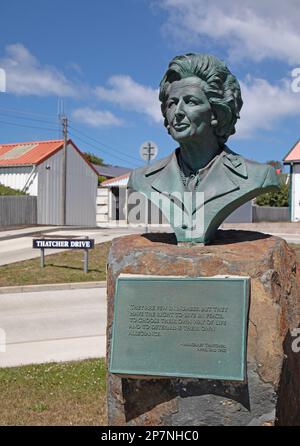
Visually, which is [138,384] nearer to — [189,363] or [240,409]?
[189,363]

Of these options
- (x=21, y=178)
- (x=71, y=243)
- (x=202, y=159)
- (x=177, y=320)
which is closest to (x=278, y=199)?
Result: (x=21, y=178)

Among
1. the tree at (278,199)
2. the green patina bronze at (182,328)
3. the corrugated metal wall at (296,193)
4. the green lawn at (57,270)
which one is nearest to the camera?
the green patina bronze at (182,328)

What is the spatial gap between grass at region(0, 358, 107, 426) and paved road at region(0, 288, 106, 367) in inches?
17.0

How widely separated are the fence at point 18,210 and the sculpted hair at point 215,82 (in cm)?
2116

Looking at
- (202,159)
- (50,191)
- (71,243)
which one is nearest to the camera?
(202,159)

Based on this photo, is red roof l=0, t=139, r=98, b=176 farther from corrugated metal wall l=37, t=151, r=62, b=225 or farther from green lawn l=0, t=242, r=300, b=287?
green lawn l=0, t=242, r=300, b=287

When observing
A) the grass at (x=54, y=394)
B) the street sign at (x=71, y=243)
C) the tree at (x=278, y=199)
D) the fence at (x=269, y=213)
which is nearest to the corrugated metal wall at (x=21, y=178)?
the fence at (x=269, y=213)

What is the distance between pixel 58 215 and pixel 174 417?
77.5ft

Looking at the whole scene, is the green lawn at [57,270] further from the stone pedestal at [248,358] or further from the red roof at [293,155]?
the red roof at [293,155]

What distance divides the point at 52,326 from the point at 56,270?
14.4 ft

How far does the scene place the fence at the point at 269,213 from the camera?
33.4 metres

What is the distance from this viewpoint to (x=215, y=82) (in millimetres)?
3850

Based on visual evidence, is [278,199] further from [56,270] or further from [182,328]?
[182,328]

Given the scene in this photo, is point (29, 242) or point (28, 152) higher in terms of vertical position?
point (28, 152)
